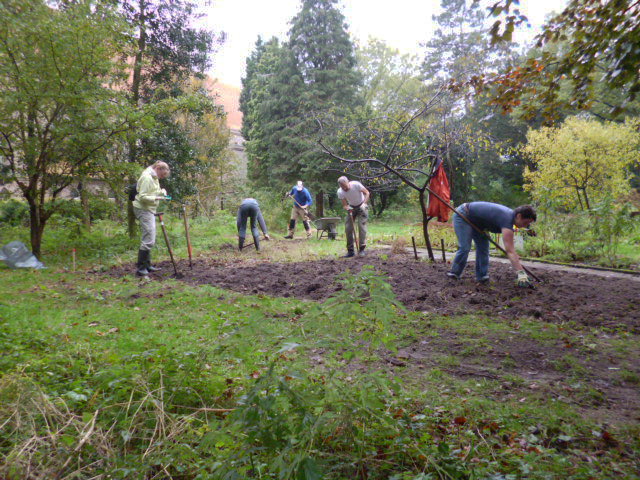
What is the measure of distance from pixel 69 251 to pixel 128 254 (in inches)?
49.1

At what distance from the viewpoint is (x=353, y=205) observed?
337 inches

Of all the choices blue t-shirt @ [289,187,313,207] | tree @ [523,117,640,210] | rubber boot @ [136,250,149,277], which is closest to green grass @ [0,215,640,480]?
rubber boot @ [136,250,149,277]

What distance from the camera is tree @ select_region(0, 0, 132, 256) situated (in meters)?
6.89

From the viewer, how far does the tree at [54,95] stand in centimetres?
689

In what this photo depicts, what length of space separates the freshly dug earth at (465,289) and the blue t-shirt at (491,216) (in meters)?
0.82

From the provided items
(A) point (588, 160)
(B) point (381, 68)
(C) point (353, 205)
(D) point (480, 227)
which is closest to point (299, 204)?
(C) point (353, 205)

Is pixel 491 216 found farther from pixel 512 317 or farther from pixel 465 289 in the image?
pixel 512 317

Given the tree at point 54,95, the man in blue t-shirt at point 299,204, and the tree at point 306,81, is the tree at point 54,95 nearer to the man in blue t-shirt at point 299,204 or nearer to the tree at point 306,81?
the man in blue t-shirt at point 299,204

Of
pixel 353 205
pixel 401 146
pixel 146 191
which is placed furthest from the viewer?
pixel 401 146

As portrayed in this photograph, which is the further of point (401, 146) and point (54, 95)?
→ point (401, 146)

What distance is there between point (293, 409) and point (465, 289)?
442 cm

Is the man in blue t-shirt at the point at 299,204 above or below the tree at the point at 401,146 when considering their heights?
below

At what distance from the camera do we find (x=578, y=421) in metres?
2.17

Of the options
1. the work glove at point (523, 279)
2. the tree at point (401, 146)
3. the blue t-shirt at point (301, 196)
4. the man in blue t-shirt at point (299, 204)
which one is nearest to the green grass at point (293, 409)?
the work glove at point (523, 279)
